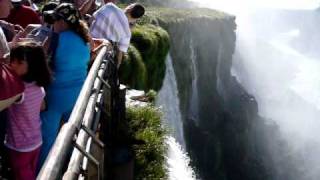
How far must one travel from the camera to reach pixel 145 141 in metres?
7.98

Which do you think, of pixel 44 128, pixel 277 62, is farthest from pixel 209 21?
pixel 277 62

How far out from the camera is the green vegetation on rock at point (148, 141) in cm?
769

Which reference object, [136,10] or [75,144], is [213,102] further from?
[75,144]

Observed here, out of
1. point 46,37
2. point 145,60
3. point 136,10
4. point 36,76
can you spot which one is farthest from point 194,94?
point 36,76

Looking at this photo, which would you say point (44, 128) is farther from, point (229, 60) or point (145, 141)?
point (229, 60)

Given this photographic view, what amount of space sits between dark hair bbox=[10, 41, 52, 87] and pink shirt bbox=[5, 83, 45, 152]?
0.38 ft

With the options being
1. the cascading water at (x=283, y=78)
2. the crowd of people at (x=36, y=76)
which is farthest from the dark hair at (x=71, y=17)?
the cascading water at (x=283, y=78)

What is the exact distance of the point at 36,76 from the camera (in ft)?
15.2

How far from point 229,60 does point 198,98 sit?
1006 centimetres

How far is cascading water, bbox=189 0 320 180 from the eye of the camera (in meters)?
59.5

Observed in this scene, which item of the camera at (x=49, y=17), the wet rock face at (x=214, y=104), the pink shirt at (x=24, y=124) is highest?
the camera at (x=49, y=17)

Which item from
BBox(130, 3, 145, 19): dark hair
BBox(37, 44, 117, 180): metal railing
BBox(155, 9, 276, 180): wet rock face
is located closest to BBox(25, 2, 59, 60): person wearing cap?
BBox(37, 44, 117, 180): metal railing

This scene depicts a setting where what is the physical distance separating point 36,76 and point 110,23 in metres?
3.54

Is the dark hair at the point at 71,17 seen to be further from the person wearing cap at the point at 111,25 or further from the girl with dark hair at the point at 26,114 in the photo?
the person wearing cap at the point at 111,25
